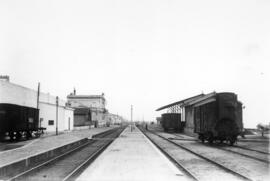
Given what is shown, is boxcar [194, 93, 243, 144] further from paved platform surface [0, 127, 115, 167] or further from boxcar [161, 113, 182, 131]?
boxcar [161, 113, 182, 131]

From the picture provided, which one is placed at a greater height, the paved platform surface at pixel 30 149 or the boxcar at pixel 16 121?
the boxcar at pixel 16 121

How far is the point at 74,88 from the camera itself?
11506 centimetres

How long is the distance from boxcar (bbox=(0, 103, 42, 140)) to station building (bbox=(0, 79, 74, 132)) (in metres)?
4.14

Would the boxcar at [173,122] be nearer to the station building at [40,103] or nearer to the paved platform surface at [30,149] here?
the station building at [40,103]

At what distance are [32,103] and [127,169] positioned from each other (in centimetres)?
3241

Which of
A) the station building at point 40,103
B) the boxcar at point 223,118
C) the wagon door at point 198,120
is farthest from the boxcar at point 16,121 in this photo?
the boxcar at point 223,118

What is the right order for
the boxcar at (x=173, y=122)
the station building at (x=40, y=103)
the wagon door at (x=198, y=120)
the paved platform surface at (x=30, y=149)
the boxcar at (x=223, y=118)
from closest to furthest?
the paved platform surface at (x=30, y=149) → the boxcar at (x=223, y=118) → the wagon door at (x=198, y=120) → the station building at (x=40, y=103) → the boxcar at (x=173, y=122)

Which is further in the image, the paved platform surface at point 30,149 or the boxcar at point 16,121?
the boxcar at point 16,121

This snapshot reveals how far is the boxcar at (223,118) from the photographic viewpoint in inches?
864

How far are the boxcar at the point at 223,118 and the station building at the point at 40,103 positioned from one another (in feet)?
68.2

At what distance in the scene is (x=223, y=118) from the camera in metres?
22.1

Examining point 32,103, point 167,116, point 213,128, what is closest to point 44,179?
point 213,128

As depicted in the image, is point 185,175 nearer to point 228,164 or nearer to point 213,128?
point 228,164

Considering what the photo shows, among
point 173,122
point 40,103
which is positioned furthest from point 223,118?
point 40,103
